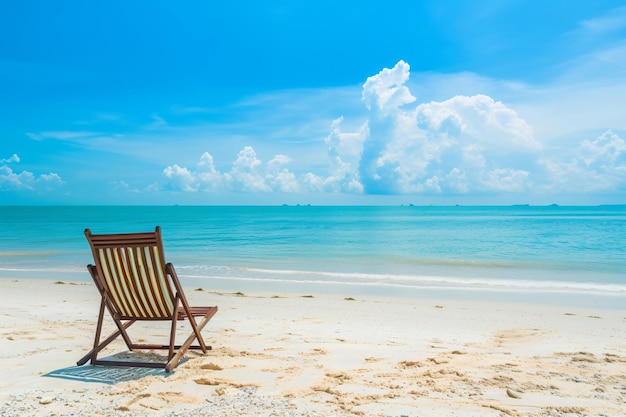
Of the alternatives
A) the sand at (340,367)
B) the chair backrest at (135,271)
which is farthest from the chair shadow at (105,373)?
the chair backrest at (135,271)

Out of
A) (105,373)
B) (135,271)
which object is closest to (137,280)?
(135,271)

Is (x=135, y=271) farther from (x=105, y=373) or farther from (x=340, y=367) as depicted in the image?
(x=340, y=367)

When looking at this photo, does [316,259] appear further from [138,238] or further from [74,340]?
[138,238]

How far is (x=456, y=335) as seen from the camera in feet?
20.9

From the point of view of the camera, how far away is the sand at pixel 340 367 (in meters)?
3.55

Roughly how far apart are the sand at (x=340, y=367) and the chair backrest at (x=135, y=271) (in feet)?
2.12

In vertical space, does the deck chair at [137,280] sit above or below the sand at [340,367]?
above

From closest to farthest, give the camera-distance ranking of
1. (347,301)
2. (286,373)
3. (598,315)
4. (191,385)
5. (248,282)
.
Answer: (191,385), (286,373), (598,315), (347,301), (248,282)

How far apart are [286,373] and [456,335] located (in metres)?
3.00

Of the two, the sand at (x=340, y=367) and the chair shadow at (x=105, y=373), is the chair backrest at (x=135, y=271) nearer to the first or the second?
the chair shadow at (x=105, y=373)

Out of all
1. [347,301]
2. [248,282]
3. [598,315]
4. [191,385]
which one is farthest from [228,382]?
[248,282]

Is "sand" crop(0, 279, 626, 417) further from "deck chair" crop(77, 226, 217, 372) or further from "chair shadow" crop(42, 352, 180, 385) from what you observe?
"deck chair" crop(77, 226, 217, 372)

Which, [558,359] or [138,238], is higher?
[138,238]

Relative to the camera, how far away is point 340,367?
4.51 m
